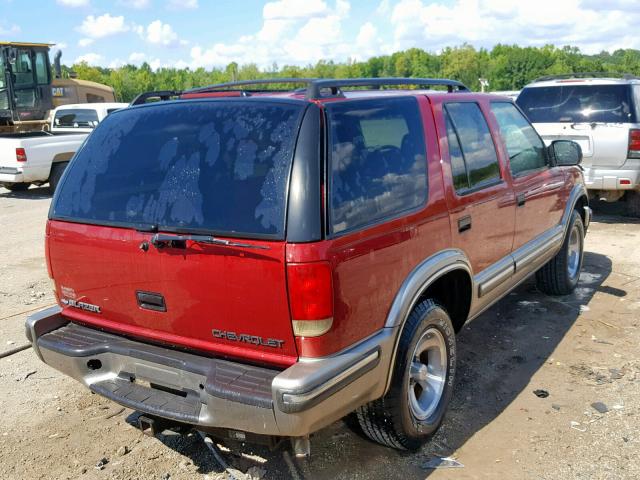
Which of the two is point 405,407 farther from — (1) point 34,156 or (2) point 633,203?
(1) point 34,156

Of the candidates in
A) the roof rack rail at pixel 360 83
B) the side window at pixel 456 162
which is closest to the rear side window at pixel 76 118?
the roof rack rail at pixel 360 83

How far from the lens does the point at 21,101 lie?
17328 mm

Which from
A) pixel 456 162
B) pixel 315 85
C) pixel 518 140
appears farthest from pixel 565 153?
pixel 315 85

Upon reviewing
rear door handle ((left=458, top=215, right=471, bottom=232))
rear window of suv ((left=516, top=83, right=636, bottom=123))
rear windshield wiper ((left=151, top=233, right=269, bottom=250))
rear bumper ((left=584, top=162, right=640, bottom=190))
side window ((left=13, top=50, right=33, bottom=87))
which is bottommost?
rear bumper ((left=584, top=162, right=640, bottom=190))

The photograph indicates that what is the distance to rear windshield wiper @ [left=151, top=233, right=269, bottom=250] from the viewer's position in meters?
2.63

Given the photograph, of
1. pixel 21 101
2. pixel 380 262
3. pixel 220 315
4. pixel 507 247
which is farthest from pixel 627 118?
pixel 21 101

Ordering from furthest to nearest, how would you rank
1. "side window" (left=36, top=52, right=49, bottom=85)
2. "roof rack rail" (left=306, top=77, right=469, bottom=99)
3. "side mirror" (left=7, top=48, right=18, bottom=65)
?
"side window" (left=36, top=52, right=49, bottom=85), "side mirror" (left=7, top=48, right=18, bottom=65), "roof rack rail" (left=306, top=77, right=469, bottom=99)

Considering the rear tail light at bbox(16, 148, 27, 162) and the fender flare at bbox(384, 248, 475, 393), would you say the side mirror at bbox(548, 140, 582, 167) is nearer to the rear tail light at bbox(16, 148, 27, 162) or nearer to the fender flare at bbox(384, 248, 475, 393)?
the fender flare at bbox(384, 248, 475, 393)

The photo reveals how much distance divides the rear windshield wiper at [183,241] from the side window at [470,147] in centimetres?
151

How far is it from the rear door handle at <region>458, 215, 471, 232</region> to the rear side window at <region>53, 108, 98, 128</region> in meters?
13.2

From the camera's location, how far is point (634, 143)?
322 inches

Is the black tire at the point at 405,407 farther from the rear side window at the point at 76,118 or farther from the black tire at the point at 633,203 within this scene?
the rear side window at the point at 76,118

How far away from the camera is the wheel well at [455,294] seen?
3.66 m

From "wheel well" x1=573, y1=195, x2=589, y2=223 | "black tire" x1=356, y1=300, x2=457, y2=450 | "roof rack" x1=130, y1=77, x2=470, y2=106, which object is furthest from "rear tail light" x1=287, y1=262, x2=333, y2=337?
"wheel well" x1=573, y1=195, x2=589, y2=223
